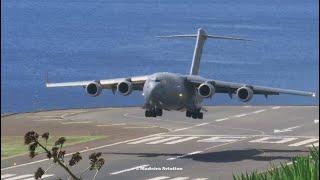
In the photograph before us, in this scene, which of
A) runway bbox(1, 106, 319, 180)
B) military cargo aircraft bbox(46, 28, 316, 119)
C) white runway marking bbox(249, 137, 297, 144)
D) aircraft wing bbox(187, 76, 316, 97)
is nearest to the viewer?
military cargo aircraft bbox(46, 28, 316, 119)

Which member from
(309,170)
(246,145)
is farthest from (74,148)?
(309,170)

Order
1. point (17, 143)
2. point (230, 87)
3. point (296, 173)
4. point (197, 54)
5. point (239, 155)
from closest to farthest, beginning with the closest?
point (296, 173) → point (230, 87) → point (239, 155) → point (197, 54) → point (17, 143)

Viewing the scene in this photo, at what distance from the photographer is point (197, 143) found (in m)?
91.4

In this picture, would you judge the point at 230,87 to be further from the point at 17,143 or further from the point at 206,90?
the point at 17,143

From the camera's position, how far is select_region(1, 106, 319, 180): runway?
73.0 m

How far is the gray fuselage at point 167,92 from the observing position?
69.3 meters

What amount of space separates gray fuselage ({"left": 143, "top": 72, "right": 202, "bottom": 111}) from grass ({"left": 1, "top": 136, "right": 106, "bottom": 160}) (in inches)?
644

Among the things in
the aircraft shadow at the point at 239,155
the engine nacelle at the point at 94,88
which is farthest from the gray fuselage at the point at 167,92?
the aircraft shadow at the point at 239,155

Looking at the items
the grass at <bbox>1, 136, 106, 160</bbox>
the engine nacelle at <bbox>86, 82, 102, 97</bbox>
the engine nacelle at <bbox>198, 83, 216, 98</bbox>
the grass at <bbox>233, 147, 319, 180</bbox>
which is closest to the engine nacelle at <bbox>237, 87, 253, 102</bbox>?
the engine nacelle at <bbox>198, 83, 216, 98</bbox>

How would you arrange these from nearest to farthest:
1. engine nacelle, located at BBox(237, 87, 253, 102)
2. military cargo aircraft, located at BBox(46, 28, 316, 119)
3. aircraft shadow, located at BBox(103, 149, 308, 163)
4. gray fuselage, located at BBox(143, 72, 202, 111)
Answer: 1. gray fuselage, located at BBox(143, 72, 202, 111)
2. military cargo aircraft, located at BBox(46, 28, 316, 119)
3. engine nacelle, located at BBox(237, 87, 253, 102)
4. aircraft shadow, located at BBox(103, 149, 308, 163)

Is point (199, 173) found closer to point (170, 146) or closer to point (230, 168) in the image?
point (230, 168)

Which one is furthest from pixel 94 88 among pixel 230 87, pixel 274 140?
pixel 274 140

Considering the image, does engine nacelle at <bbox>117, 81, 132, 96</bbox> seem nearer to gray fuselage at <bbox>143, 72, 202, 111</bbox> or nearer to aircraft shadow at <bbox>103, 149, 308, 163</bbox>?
gray fuselage at <bbox>143, 72, 202, 111</bbox>

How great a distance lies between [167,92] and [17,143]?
26.5m
